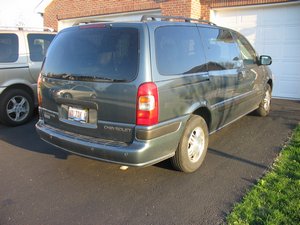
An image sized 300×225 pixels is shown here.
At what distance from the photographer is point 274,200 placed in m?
3.09

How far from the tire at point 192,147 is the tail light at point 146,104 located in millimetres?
677

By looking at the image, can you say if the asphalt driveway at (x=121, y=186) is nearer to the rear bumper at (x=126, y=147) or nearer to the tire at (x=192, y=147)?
the tire at (x=192, y=147)

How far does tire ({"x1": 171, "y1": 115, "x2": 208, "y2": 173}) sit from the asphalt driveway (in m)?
0.13

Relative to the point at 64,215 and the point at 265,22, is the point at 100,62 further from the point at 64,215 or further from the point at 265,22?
the point at 265,22

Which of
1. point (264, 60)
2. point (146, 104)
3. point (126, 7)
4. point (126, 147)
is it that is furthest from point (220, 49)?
point (126, 7)

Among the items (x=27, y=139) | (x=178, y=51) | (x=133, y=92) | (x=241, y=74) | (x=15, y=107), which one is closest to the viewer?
(x=133, y=92)

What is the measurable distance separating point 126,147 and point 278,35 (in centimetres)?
714

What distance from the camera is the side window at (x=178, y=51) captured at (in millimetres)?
3219

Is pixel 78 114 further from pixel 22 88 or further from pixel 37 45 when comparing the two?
pixel 37 45

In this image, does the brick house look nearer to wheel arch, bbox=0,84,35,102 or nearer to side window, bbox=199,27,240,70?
wheel arch, bbox=0,84,35,102

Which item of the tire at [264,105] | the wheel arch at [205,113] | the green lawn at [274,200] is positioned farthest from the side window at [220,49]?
the tire at [264,105]

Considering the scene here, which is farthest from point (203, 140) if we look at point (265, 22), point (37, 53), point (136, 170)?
point (265, 22)

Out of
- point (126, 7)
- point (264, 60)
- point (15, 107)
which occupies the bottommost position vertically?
point (15, 107)

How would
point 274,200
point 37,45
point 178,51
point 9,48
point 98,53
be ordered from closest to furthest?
point 274,200
point 98,53
point 178,51
point 9,48
point 37,45
